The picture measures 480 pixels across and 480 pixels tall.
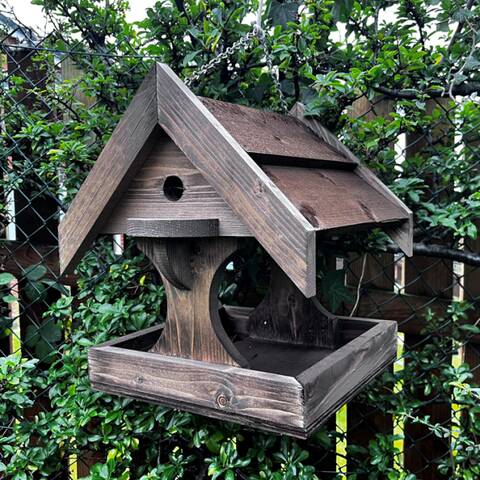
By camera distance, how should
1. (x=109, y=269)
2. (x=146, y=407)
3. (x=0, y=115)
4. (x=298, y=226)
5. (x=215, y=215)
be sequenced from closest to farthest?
(x=298, y=226) → (x=215, y=215) → (x=146, y=407) → (x=109, y=269) → (x=0, y=115)

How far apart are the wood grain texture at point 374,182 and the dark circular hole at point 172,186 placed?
0.38 metres

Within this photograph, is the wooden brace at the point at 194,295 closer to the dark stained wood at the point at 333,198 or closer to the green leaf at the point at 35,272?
the dark stained wood at the point at 333,198

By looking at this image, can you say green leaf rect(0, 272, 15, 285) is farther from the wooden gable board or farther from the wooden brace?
the wooden brace

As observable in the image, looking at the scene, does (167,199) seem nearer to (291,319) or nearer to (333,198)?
(333,198)

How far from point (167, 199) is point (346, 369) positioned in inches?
16.0

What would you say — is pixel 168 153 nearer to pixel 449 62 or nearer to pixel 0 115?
pixel 449 62

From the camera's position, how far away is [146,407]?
115cm

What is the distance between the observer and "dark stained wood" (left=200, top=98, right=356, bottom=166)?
0.80 metres

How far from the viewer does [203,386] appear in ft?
2.64

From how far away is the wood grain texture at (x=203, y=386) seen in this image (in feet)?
2.38

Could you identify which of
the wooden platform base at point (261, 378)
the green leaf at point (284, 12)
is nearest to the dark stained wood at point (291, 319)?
the wooden platform base at point (261, 378)

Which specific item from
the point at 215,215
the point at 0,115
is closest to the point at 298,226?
the point at 215,215

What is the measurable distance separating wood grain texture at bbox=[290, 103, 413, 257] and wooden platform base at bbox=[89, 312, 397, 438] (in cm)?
18

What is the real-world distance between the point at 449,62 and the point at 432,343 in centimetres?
71
